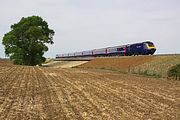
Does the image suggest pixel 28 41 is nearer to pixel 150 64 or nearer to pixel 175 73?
pixel 150 64

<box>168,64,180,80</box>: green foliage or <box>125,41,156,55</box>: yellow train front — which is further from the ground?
<box>125,41,156,55</box>: yellow train front

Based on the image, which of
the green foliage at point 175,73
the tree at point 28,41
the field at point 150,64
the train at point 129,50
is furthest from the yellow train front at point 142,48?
the green foliage at point 175,73

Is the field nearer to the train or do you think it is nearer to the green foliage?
the green foliage

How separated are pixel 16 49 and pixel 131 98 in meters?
50.1

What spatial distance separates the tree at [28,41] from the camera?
61.3 meters

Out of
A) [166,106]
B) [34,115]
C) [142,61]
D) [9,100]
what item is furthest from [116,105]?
[142,61]

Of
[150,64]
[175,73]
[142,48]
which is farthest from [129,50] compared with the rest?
[175,73]

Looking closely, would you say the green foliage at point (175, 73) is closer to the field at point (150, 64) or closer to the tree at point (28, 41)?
the field at point (150, 64)

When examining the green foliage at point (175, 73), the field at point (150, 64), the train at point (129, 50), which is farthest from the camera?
the train at point (129, 50)

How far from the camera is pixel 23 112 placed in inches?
440

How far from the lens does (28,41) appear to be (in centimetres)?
6303

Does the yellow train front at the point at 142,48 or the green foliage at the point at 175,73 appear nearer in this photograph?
the green foliage at the point at 175,73

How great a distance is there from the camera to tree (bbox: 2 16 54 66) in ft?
201

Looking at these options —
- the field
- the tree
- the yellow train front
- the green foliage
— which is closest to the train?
the yellow train front
